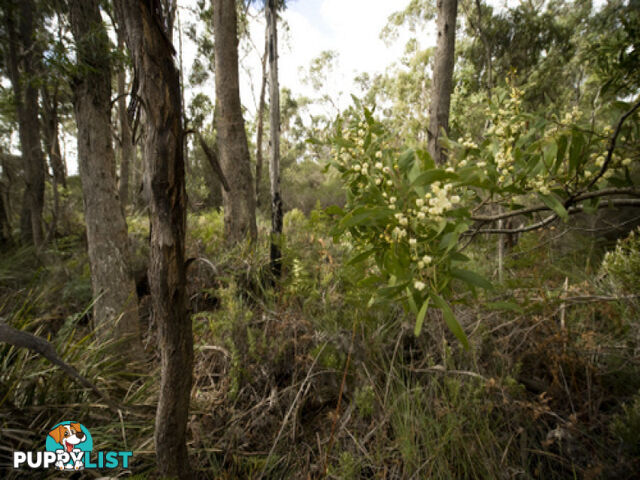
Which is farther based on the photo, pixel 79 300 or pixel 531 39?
pixel 531 39

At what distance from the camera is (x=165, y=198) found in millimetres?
992

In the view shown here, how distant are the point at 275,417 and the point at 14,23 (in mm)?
8212

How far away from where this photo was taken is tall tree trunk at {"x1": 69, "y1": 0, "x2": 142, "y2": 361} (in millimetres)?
2457

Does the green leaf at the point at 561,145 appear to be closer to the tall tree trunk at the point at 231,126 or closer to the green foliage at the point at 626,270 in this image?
the green foliage at the point at 626,270

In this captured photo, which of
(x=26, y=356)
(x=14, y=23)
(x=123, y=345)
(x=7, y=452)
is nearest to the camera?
(x=7, y=452)

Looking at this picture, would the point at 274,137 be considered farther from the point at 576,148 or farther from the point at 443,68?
the point at 576,148

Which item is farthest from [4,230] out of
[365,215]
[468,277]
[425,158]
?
[468,277]

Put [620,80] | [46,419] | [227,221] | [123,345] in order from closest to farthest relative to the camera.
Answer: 1. [620,80]
2. [46,419]
3. [123,345]
4. [227,221]

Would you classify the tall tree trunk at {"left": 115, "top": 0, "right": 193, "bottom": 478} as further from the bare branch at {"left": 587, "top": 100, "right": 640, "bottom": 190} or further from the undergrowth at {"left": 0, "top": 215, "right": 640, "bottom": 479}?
the bare branch at {"left": 587, "top": 100, "right": 640, "bottom": 190}

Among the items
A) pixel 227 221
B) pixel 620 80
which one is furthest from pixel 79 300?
pixel 620 80

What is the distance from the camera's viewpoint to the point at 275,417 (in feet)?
6.05

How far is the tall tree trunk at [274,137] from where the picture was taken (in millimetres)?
3225

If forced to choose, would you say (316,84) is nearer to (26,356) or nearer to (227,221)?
(227,221)

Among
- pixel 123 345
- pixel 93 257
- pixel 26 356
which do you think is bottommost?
pixel 123 345
